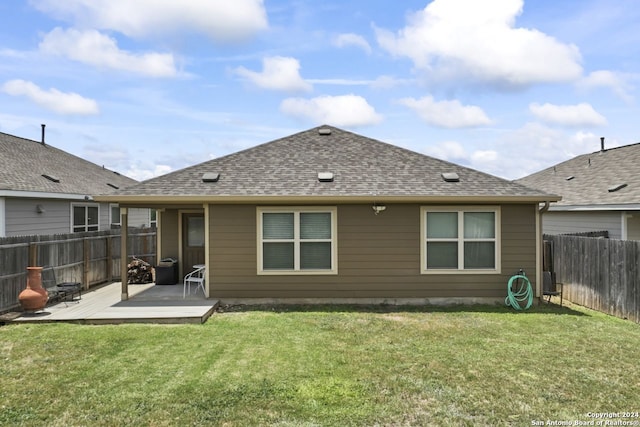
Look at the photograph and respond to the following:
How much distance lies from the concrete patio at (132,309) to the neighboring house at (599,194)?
10.6m

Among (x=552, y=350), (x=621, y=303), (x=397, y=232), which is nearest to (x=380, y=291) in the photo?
(x=397, y=232)

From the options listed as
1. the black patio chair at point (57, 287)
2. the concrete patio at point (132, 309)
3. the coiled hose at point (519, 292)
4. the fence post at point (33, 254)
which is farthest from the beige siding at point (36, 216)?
the coiled hose at point (519, 292)

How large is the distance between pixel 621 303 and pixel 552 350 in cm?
328

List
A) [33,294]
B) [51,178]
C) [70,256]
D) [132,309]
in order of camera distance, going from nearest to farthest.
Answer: [33,294] < [132,309] < [70,256] < [51,178]

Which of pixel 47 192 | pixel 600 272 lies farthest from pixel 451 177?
pixel 47 192

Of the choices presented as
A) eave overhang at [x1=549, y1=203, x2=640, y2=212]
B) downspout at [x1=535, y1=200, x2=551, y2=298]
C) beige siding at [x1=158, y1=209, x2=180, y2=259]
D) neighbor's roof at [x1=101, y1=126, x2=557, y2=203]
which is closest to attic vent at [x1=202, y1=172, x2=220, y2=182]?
neighbor's roof at [x1=101, y1=126, x2=557, y2=203]

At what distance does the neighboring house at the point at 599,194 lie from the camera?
11016 mm

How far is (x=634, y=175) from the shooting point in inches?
487

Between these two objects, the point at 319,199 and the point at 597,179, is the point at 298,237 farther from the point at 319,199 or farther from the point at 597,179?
the point at 597,179

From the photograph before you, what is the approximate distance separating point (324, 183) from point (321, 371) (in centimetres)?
481

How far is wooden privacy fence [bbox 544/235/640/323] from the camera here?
7.71m

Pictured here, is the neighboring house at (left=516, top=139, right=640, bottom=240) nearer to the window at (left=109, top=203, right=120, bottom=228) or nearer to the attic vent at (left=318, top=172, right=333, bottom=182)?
the attic vent at (left=318, top=172, right=333, bottom=182)

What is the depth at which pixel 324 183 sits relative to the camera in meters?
9.07

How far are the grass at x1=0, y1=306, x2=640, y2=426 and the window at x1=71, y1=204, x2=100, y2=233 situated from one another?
6.99 m
